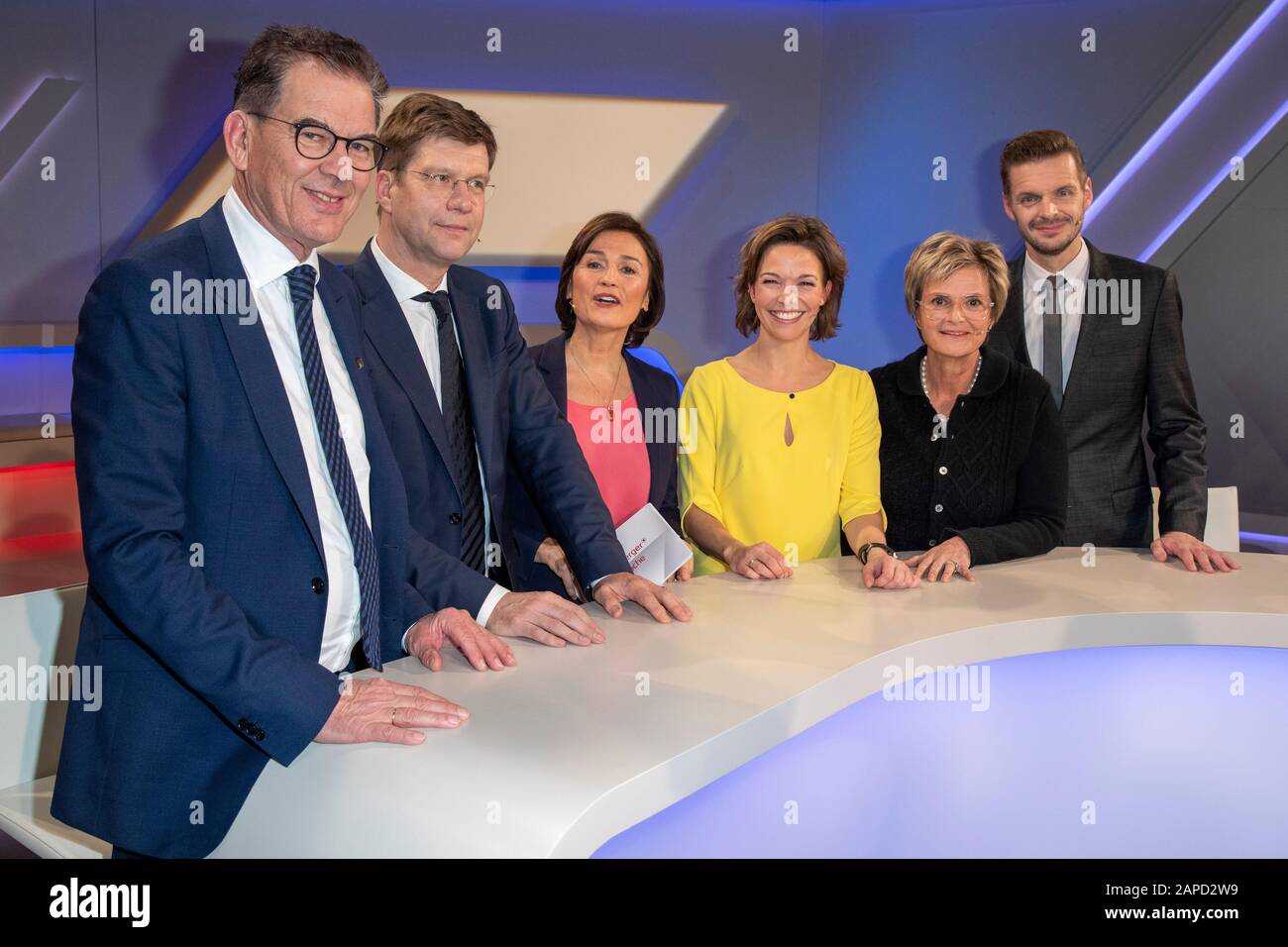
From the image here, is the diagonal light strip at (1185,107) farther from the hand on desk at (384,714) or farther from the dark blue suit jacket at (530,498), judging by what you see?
the hand on desk at (384,714)

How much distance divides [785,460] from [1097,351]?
974 millimetres

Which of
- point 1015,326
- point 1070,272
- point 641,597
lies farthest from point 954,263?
point 641,597

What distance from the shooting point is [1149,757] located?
2.12m

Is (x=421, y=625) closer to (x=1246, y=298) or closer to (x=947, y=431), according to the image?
(x=947, y=431)

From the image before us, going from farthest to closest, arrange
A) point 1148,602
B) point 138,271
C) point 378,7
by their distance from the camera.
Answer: point 378,7
point 1148,602
point 138,271

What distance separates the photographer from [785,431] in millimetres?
2850

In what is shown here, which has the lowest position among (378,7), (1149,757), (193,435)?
(1149,757)

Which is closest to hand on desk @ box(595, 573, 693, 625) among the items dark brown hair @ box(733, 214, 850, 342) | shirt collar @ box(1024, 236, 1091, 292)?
dark brown hair @ box(733, 214, 850, 342)

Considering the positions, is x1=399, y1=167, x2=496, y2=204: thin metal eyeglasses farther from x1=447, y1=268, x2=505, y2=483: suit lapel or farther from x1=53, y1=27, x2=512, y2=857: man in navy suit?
x1=53, y1=27, x2=512, y2=857: man in navy suit

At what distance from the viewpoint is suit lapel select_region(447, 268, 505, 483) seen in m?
2.33

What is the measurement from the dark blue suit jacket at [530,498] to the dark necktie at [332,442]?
1.10m

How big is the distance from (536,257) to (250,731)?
415 centimetres

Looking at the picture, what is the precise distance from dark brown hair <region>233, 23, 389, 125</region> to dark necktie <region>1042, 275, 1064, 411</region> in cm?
216
